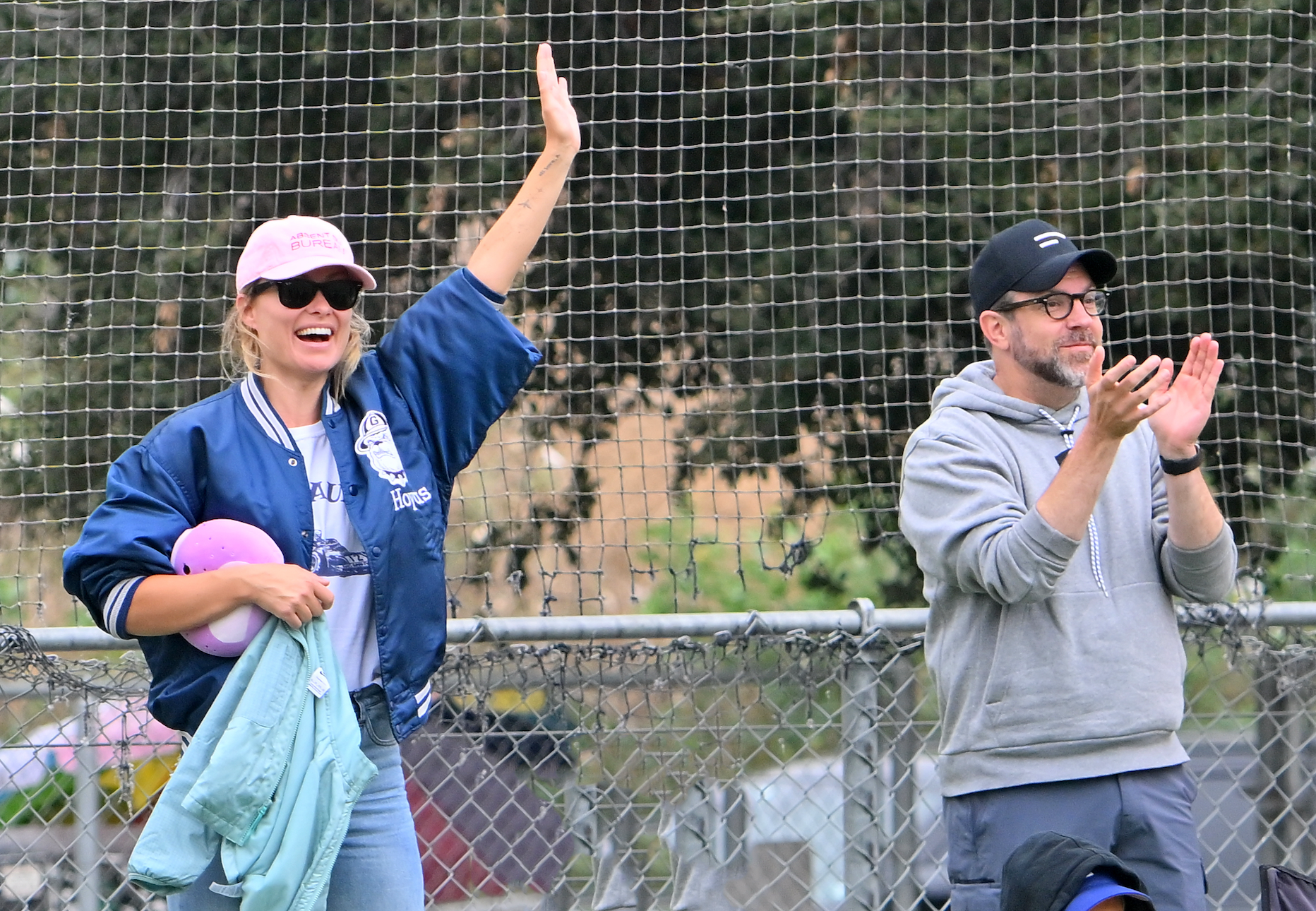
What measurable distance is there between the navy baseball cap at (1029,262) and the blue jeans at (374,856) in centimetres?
148

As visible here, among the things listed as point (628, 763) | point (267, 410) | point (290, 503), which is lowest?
point (628, 763)

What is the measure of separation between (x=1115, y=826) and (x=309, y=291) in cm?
180

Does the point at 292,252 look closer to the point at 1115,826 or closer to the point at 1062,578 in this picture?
the point at 1062,578

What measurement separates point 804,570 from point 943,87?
84.6 inches

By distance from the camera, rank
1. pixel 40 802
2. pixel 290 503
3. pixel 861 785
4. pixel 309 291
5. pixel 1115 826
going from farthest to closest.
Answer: pixel 40 802 < pixel 861 785 < pixel 1115 826 < pixel 309 291 < pixel 290 503

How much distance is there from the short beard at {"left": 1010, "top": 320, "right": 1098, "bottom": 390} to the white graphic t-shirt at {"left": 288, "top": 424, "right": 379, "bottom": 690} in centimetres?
138

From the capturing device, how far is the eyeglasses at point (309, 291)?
→ 2.54 meters

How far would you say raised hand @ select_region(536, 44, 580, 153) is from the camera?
2730 mm

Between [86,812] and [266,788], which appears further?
[86,812]

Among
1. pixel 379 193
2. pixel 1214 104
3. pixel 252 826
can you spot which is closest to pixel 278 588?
pixel 252 826

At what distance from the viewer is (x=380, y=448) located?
99.5 inches

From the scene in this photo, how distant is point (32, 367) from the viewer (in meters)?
5.22

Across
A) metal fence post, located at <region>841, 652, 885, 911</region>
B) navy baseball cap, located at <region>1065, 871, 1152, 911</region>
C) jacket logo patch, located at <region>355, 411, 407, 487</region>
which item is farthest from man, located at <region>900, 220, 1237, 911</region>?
jacket logo patch, located at <region>355, 411, 407, 487</region>

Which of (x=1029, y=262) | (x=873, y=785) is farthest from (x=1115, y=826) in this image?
(x=1029, y=262)
